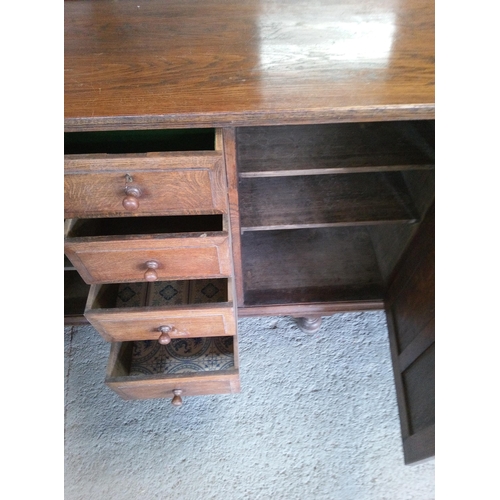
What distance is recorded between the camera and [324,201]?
A: 0.87 m

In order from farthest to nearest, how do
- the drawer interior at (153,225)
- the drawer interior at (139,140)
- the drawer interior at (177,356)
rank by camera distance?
1. the drawer interior at (177,356)
2. the drawer interior at (153,225)
3. the drawer interior at (139,140)

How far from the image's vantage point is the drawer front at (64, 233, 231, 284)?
26.0 inches

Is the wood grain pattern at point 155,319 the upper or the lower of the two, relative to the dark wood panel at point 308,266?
lower

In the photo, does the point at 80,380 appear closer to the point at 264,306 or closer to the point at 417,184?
the point at 264,306

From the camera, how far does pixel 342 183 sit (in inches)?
35.4

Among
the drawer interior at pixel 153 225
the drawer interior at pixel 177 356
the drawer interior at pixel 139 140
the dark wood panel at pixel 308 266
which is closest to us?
the drawer interior at pixel 139 140

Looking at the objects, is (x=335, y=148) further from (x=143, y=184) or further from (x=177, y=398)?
(x=177, y=398)

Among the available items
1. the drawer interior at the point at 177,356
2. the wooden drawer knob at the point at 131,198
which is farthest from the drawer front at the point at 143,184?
the drawer interior at the point at 177,356

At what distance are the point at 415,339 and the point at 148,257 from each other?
0.56m

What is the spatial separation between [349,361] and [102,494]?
24.7 inches

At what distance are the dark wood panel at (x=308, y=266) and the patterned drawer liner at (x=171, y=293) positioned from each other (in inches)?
4.1

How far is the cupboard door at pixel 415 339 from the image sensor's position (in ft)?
2.71

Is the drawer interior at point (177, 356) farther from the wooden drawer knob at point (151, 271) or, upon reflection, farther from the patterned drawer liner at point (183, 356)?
the wooden drawer knob at point (151, 271)

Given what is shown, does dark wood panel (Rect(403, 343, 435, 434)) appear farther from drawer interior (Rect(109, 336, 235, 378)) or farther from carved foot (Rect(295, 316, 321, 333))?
drawer interior (Rect(109, 336, 235, 378))
